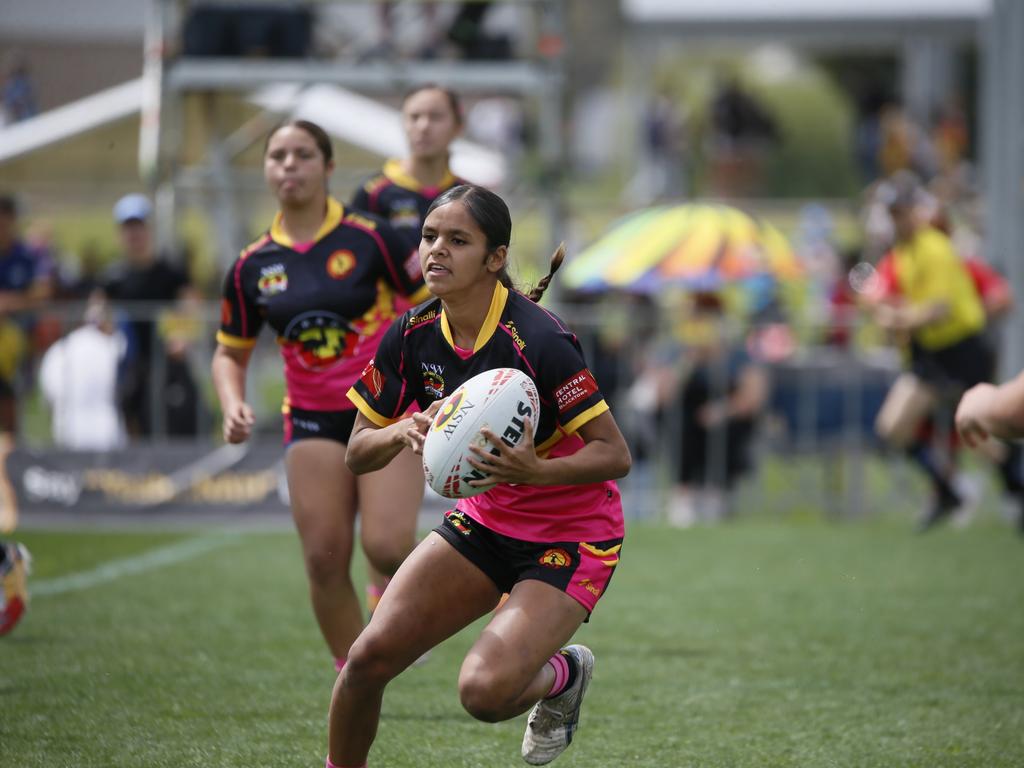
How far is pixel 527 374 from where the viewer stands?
4453mm

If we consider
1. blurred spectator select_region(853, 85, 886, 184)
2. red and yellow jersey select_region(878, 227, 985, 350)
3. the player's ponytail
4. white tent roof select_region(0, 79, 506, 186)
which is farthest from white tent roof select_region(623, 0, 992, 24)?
the player's ponytail

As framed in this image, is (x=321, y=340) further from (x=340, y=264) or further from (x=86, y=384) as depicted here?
(x=86, y=384)

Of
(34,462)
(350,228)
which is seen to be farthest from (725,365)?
(350,228)

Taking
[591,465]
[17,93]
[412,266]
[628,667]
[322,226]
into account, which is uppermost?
[17,93]

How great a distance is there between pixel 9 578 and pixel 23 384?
6.22 metres

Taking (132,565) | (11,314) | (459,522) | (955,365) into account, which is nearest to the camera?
(459,522)

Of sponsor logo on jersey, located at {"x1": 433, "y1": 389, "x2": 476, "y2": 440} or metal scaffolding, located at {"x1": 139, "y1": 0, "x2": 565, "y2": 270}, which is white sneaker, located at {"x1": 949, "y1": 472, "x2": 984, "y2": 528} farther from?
sponsor logo on jersey, located at {"x1": 433, "y1": 389, "x2": 476, "y2": 440}

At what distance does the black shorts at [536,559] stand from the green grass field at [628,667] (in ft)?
3.17

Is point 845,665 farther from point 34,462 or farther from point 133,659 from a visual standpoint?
point 34,462

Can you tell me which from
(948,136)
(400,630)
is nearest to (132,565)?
(400,630)

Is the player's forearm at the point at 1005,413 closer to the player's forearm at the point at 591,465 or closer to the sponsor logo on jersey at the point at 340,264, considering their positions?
the player's forearm at the point at 591,465

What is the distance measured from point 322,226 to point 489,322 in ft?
6.26

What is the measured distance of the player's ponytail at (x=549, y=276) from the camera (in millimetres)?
4594

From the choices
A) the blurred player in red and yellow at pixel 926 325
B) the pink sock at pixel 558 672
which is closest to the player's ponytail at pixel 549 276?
the pink sock at pixel 558 672
